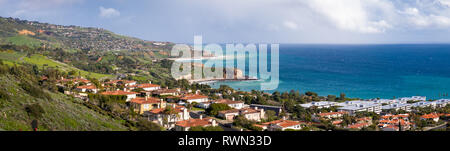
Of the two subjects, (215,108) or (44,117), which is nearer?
(44,117)

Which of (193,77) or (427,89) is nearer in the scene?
(427,89)

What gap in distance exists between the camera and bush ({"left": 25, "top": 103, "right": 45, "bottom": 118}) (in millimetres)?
11506

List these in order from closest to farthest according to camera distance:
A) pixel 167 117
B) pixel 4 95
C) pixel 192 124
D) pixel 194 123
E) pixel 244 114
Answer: pixel 4 95 → pixel 192 124 → pixel 194 123 → pixel 167 117 → pixel 244 114

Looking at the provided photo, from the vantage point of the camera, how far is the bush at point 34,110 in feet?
37.8

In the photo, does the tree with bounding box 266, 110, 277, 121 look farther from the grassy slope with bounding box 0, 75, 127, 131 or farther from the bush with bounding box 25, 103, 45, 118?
the bush with bounding box 25, 103, 45, 118

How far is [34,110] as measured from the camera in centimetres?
1166

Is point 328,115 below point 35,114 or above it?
below

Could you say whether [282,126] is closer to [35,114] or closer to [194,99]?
[194,99]

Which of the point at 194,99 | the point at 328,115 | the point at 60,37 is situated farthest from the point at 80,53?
the point at 328,115
